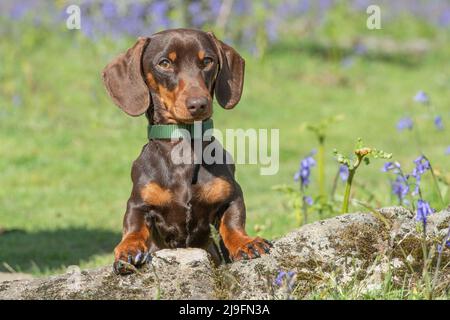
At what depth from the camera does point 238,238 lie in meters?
4.04

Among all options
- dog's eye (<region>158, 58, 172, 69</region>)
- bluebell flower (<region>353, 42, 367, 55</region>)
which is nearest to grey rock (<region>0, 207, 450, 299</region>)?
dog's eye (<region>158, 58, 172, 69</region>)

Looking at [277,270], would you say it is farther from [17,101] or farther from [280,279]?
[17,101]

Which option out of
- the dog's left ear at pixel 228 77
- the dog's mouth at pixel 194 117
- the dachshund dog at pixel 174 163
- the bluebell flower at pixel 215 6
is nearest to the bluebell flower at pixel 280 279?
the dachshund dog at pixel 174 163

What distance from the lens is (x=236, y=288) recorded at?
370cm

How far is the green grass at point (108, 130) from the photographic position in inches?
290

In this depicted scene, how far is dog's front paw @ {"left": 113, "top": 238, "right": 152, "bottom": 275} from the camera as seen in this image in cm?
370

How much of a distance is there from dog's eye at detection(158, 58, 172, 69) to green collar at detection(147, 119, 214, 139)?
0.29m

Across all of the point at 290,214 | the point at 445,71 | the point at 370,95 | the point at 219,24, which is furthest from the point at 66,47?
the point at 290,214

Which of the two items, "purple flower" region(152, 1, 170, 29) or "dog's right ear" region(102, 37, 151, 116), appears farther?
"purple flower" region(152, 1, 170, 29)

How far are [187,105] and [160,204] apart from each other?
50 cm

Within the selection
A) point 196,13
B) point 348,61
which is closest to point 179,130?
point 196,13

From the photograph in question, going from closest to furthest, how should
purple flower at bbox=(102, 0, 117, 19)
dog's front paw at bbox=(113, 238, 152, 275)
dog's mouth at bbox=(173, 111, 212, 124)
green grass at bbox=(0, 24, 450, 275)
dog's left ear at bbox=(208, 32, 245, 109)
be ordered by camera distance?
1. dog's front paw at bbox=(113, 238, 152, 275)
2. dog's mouth at bbox=(173, 111, 212, 124)
3. dog's left ear at bbox=(208, 32, 245, 109)
4. green grass at bbox=(0, 24, 450, 275)
5. purple flower at bbox=(102, 0, 117, 19)

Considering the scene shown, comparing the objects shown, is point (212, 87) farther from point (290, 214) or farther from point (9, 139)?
point (9, 139)

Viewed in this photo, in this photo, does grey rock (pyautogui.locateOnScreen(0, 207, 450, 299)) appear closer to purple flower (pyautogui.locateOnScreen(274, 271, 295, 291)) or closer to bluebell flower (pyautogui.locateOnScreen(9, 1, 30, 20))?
purple flower (pyautogui.locateOnScreen(274, 271, 295, 291))
